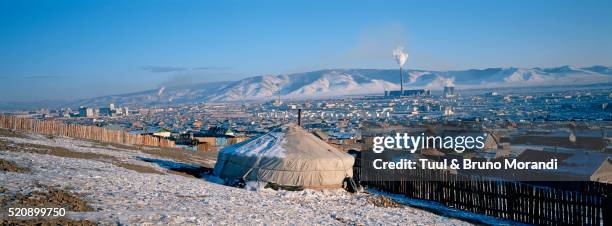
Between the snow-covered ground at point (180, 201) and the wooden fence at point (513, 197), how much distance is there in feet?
6.55

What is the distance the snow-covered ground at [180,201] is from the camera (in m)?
10.0

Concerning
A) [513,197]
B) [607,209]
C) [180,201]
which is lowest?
[513,197]

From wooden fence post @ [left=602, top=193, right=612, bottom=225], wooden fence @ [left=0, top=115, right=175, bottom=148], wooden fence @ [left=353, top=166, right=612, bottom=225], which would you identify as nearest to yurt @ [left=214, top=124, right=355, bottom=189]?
wooden fence @ [left=353, top=166, right=612, bottom=225]

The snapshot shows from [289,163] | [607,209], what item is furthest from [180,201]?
[607,209]

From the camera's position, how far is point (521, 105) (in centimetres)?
8862

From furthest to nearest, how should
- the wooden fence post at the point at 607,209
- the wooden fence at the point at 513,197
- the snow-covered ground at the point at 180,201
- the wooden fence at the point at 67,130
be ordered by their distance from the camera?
the wooden fence at the point at 67,130 < the wooden fence at the point at 513,197 < the wooden fence post at the point at 607,209 < the snow-covered ground at the point at 180,201

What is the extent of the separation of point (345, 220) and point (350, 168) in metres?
7.09

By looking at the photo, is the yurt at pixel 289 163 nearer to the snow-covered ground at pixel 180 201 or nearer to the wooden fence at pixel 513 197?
the snow-covered ground at pixel 180 201

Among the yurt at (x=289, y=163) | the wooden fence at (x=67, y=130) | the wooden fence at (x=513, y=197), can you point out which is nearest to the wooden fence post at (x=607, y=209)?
the wooden fence at (x=513, y=197)

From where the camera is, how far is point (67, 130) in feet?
97.5

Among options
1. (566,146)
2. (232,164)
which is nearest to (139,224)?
(232,164)

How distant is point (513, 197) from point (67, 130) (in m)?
24.3

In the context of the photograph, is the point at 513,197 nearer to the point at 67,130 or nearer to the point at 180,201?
the point at 180,201

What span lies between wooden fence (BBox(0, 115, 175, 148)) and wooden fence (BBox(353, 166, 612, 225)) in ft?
62.5
